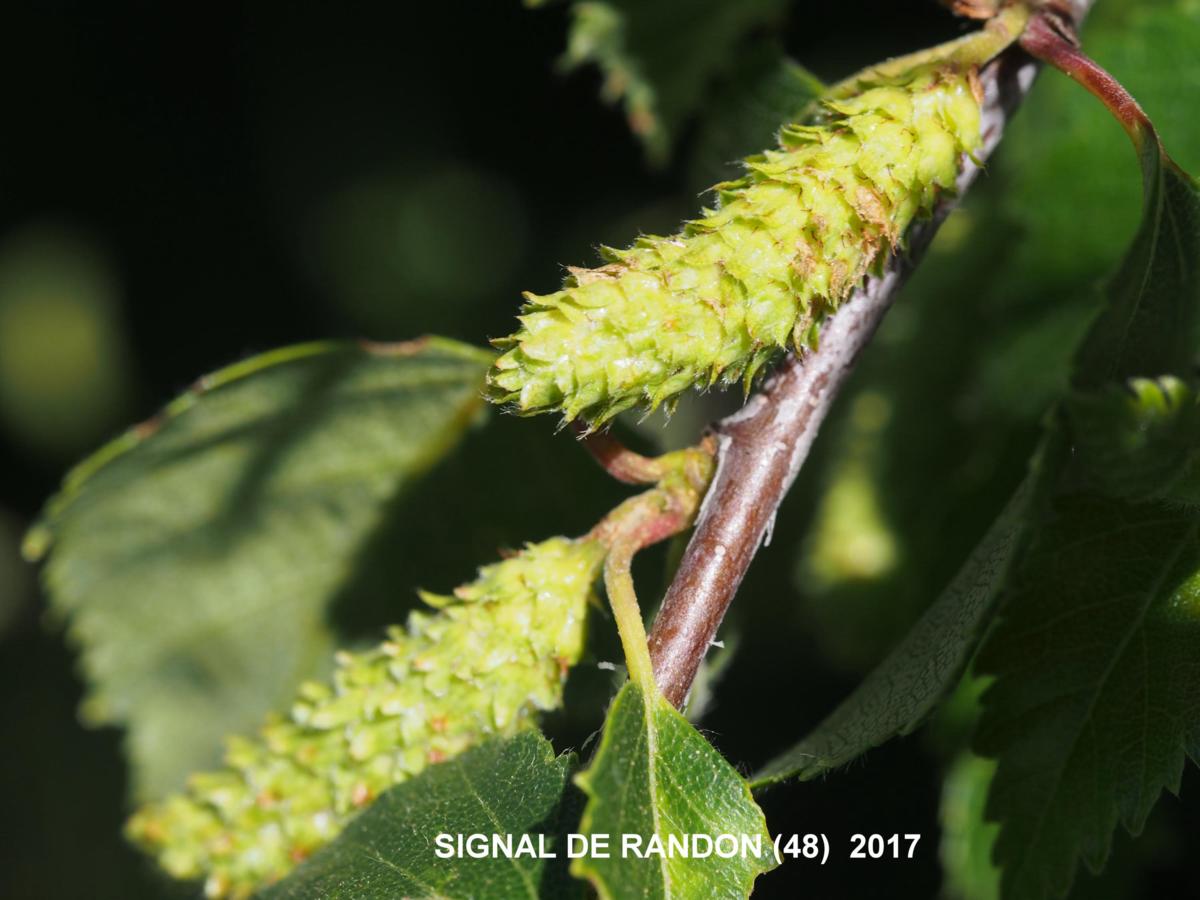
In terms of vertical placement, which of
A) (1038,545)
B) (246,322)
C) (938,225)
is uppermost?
(938,225)

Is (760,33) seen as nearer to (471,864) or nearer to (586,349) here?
(586,349)

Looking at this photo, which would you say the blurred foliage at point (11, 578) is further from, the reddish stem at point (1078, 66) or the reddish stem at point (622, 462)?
the reddish stem at point (1078, 66)

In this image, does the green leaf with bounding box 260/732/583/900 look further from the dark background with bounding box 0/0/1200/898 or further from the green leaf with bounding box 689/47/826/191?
the dark background with bounding box 0/0/1200/898

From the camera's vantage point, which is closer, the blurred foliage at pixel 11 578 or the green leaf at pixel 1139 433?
the green leaf at pixel 1139 433

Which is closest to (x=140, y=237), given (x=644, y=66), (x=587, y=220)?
(x=587, y=220)

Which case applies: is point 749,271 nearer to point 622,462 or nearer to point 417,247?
point 622,462

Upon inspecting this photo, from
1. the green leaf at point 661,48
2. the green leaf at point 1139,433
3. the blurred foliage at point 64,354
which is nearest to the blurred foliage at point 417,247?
the blurred foliage at point 64,354

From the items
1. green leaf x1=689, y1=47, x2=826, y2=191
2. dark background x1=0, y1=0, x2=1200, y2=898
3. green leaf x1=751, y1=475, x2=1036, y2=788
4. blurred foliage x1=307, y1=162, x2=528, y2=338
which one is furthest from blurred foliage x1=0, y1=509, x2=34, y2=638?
green leaf x1=751, y1=475, x2=1036, y2=788
